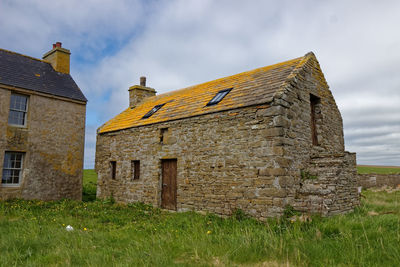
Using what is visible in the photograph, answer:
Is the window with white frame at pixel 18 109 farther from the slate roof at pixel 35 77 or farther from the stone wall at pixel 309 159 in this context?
the stone wall at pixel 309 159

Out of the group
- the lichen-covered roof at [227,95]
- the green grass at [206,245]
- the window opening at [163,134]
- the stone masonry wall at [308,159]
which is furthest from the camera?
the window opening at [163,134]

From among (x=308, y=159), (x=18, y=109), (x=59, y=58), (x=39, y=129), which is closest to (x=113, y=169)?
(x=39, y=129)

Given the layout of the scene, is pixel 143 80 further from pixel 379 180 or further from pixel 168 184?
pixel 379 180

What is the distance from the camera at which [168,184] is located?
462 inches

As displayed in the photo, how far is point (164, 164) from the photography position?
12000 millimetres

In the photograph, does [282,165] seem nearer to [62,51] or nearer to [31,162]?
[31,162]

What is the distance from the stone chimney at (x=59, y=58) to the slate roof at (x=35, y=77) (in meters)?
0.30

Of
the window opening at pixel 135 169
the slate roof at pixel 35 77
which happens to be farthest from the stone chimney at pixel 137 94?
the window opening at pixel 135 169

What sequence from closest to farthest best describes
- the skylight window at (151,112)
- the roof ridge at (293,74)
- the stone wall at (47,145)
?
the roof ridge at (293,74), the stone wall at (47,145), the skylight window at (151,112)

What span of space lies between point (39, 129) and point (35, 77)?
110 inches

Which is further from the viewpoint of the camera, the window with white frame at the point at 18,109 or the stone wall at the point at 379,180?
the stone wall at the point at 379,180

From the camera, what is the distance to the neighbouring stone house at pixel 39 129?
1259 centimetres

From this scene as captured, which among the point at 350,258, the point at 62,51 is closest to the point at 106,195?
the point at 62,51

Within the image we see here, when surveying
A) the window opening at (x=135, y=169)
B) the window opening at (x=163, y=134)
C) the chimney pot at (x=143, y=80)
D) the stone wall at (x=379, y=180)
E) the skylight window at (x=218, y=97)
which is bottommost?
the stone wall at (x=379, y=180)
